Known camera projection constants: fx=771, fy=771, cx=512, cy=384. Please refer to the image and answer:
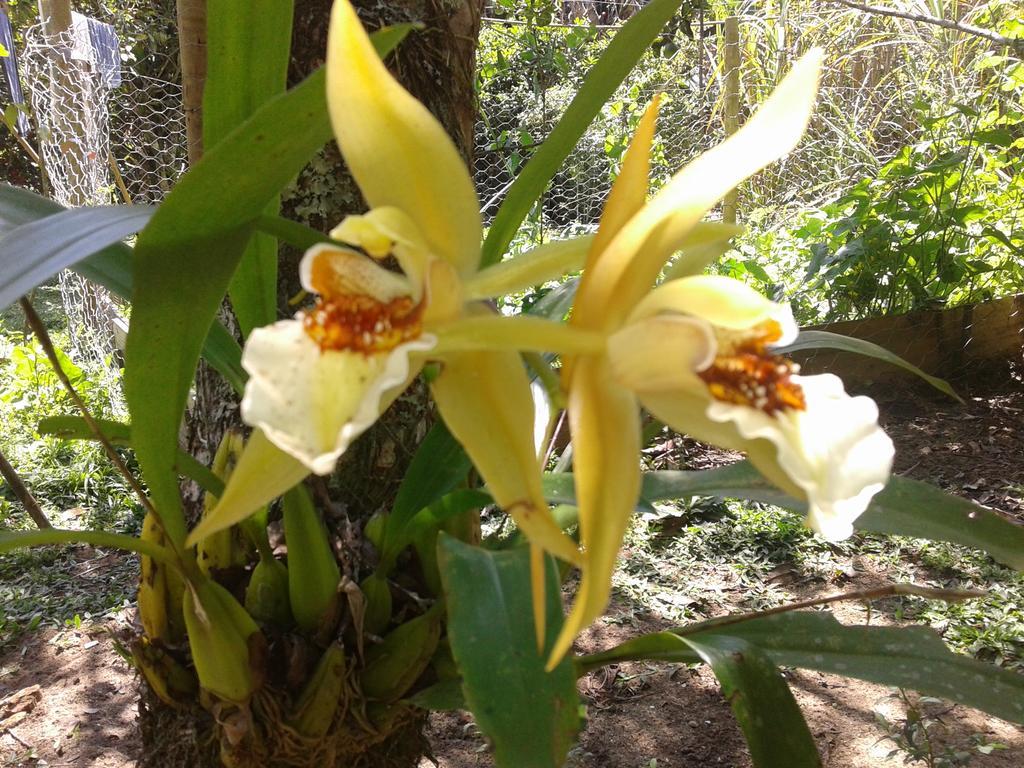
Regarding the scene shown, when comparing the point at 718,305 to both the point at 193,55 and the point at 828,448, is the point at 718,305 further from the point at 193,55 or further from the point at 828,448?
the point at 193,55

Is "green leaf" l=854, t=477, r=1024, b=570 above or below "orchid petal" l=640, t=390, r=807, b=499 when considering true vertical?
above

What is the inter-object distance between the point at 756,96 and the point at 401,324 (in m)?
4.13

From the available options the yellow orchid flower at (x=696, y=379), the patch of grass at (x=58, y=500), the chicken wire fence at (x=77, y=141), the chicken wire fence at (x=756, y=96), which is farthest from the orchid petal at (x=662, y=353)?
the chicken wire fence at (x=756, y=96)

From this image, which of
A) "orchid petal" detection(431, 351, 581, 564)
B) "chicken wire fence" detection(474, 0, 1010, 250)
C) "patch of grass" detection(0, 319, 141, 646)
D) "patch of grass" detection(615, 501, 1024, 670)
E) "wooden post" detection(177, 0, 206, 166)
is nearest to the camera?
"orchid petal" detection(431, 351, 581, 564)

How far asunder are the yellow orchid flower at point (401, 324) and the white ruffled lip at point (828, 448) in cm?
11

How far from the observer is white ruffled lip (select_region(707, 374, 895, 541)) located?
1.39ft

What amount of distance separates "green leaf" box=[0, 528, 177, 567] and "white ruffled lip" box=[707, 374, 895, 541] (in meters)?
0.56

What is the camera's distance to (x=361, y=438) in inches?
40.8

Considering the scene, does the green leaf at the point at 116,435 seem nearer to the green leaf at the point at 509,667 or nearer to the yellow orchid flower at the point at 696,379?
the green leaf at the point at 509,667

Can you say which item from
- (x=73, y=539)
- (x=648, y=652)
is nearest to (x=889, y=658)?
(x=648, y=652)

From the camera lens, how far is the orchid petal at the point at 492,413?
18.5 inches

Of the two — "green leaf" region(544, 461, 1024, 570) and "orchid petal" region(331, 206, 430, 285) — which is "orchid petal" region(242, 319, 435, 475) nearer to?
"orchid petal" region(331, 206, 430, 285)

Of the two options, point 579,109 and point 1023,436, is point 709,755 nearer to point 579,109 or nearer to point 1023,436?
point 579,109

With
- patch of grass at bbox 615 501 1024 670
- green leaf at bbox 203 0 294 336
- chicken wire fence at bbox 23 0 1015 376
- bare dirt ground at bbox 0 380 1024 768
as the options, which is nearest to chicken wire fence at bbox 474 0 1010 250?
chicken wire fence at bbox 23 0 1015 376
